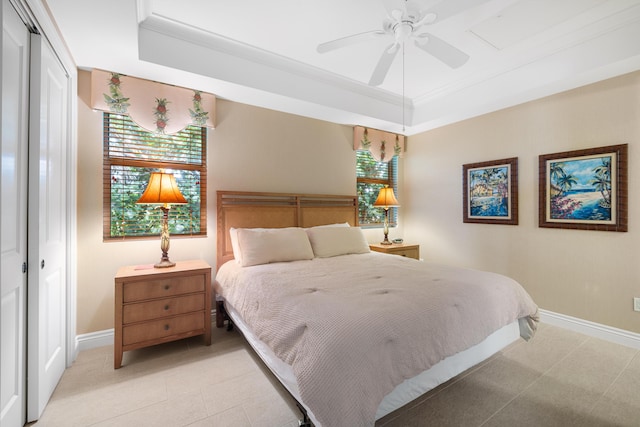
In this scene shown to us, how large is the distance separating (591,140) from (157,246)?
14.2 feet

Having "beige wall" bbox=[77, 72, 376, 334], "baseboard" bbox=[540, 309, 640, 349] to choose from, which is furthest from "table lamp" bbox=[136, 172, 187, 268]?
"baseboard" bbox=[540, 309, 640, 349]

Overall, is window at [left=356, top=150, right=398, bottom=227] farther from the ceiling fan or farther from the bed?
the ceiling fan

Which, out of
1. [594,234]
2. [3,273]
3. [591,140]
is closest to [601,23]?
[591,140]

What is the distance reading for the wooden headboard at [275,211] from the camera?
3012 millimetres

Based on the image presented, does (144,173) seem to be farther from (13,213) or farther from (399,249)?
(399,249)

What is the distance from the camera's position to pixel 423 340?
4.65 feet

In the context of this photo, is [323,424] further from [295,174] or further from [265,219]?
[295,174]

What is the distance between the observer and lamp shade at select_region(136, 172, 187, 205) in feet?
7.71

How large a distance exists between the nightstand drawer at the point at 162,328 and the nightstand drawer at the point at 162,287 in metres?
0.21

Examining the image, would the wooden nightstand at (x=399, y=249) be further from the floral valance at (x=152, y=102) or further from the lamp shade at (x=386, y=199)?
the floral valance at (x=152, y=102)

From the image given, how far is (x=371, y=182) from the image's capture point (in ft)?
14.3

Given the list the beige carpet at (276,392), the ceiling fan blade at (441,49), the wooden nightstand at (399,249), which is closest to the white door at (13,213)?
the beige carpet at (276,392)

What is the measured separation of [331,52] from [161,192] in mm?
2060

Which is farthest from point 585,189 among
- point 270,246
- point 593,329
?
point 270,246
